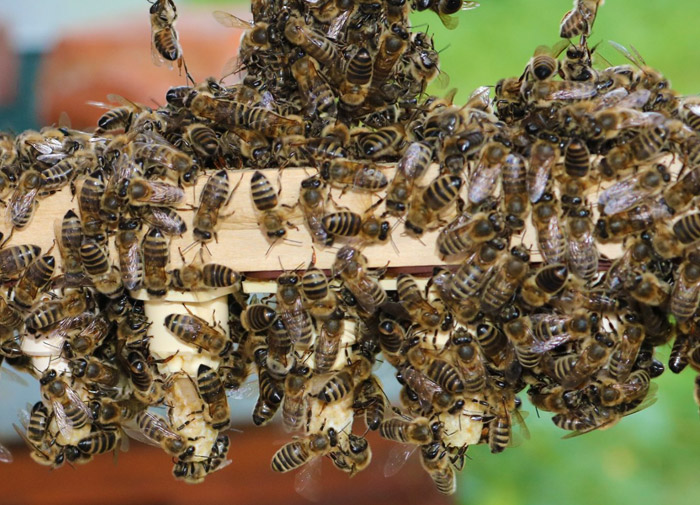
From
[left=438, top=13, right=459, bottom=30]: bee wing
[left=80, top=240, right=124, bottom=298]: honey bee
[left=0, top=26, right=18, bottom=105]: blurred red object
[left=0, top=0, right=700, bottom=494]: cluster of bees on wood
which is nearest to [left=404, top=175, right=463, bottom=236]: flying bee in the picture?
[left=0, top=0, right=700, bottom=494]: cluster of bees on wood

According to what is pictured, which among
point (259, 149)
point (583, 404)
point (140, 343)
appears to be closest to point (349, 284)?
point (259, 149)

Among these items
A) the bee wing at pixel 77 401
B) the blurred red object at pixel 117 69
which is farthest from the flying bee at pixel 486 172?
the blurred red object at pixel 117 69

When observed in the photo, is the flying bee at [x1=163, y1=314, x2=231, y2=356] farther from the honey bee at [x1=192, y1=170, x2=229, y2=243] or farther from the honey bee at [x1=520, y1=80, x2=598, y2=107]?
the honey bee at [x1=520, y1=80, x2=598, y2=107]

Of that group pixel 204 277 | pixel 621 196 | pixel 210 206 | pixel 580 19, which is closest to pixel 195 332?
pixel 204 277

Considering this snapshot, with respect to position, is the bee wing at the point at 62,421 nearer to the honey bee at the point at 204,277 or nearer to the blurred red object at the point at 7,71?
the honey bee at the point at 204,277

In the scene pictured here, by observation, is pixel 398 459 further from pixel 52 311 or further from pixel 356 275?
pixel 52 311
